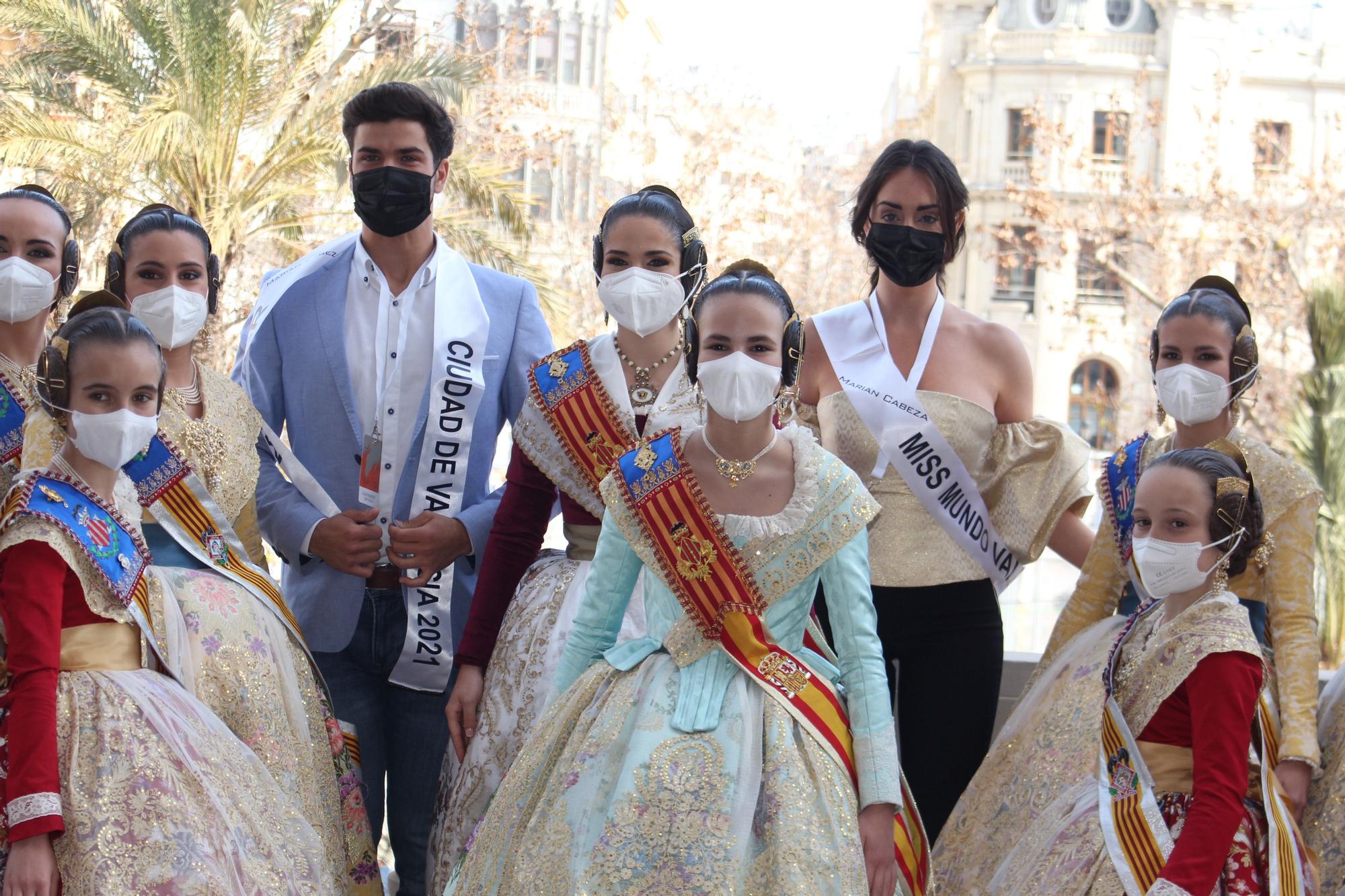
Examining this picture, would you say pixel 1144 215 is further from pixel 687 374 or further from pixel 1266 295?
pixel 687 374

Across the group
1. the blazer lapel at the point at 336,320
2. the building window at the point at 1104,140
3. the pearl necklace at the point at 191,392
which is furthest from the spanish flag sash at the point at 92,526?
the building window at the point at 1104,140

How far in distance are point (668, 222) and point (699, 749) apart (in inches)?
51.1

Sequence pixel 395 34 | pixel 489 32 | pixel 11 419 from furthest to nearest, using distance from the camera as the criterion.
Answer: pixel 489 32 < pixel 395 34 < pixel 11 419

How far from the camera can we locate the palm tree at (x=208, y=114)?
10078mm

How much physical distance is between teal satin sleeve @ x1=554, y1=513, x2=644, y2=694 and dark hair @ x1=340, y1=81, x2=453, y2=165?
4.16 feet

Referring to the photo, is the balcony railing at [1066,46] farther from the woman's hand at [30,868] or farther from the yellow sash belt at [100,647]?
the woman's hand at [30,868]

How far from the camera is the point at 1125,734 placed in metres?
3.12

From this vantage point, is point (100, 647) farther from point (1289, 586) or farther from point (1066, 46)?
point (1066, 46)

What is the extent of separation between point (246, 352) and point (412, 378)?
0.47 metres

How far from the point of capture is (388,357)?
144 inches

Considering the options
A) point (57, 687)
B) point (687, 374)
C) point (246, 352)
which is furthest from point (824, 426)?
point (57, 687)

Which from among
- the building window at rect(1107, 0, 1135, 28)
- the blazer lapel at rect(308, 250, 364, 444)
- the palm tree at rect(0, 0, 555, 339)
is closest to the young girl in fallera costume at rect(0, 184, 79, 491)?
the blazer lapel at rect(308, 250, 364, 444)

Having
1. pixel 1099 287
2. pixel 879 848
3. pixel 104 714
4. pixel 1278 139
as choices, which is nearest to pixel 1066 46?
pixel 1099 287

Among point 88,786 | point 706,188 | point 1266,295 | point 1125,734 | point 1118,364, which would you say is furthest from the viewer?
point 1118,364
